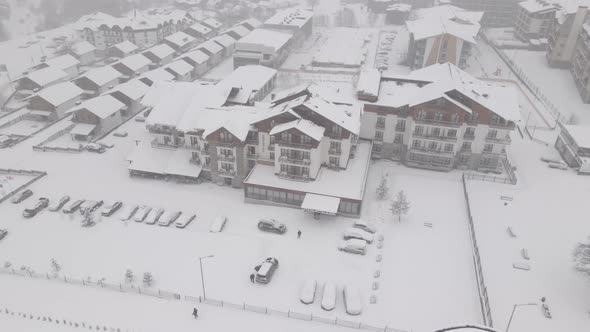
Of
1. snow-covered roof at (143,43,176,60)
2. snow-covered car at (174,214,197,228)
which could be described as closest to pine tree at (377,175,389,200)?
snow-covered car at (174,214,197,228)

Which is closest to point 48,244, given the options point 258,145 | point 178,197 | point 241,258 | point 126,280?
point 126,280

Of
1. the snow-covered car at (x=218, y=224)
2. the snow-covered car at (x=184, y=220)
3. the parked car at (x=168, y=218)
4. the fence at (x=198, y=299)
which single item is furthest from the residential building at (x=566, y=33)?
the parked car at (x=168, y=218)

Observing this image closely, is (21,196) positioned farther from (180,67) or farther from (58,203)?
(180,67)

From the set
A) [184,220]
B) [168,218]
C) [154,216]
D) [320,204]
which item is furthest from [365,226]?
[154,216]

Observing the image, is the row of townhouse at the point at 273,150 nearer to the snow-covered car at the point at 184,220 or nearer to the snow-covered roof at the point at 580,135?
the snow-covered car at the point at 184,220

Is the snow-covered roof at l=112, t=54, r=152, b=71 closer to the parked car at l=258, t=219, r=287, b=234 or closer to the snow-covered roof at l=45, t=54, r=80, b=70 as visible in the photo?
the snow-covered roof at l=45, t=54, r=80, b=70

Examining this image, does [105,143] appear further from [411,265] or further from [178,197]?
[411,265]

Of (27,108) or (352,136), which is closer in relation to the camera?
(352,136)
